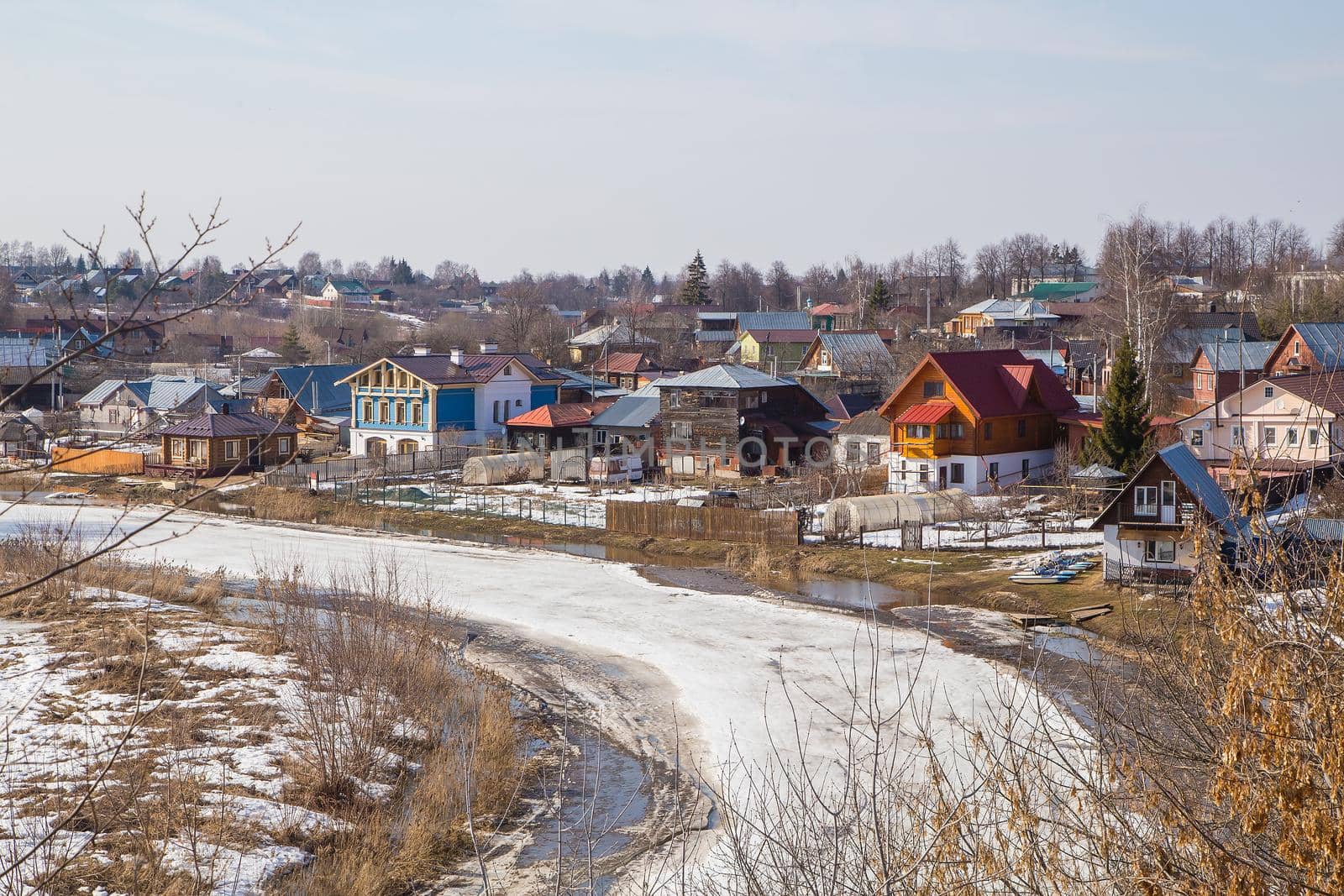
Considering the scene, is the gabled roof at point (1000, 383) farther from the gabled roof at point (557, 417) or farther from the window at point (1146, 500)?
the window at point (1146, 500)

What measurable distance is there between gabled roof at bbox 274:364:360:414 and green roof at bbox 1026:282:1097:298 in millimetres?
75514

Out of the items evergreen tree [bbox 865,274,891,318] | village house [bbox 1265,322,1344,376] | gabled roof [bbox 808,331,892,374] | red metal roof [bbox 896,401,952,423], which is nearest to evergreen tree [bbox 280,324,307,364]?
gabled roof [bbox 808,331,892,374]

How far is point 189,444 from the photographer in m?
55.1

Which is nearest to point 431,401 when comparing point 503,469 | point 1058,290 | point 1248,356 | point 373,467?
point 373,467

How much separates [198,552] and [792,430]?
23.8 metres

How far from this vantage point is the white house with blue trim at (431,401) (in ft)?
Answer: 192

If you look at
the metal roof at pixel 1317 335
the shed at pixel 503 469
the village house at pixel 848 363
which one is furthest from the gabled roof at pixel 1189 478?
the village house at pixel 848 363

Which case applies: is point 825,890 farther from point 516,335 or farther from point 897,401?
point 516,335

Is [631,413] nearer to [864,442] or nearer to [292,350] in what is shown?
[864,442]

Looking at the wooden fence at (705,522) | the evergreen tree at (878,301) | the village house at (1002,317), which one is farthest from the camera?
the evergreen tree at (878,301)

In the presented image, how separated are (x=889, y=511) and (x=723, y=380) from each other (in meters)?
14.0

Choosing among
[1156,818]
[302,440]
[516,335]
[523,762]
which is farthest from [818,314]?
[1156,818]

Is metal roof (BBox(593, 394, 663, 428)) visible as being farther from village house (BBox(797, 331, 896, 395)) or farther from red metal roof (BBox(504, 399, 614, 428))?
village house (BBox(797, 331, 896, 395))

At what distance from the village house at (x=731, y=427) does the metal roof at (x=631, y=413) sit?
167 centimetres
